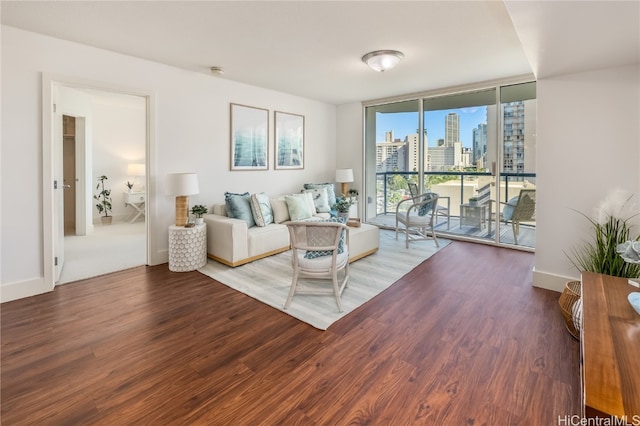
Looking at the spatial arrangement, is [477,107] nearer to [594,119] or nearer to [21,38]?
[594,119]

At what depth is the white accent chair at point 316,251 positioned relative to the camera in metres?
2.68

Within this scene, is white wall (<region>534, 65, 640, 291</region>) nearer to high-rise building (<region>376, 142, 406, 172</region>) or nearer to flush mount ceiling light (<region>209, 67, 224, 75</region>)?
high-rise building (<region>376, 142, 406, 172</region>)

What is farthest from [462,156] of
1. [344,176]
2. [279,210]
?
[279,210]

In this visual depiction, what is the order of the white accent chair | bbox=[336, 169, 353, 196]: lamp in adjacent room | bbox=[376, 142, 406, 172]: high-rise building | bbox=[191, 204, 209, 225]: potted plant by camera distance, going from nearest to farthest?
the white accent chair < bbox=[191, 204, 209, 225]: potted plant < bbox=[376, 142, 406, 172]: high-rise building < bbox=[336, 169, 353, 196]: lamp in adjacent room

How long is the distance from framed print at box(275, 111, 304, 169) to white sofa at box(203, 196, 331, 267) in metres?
1.52

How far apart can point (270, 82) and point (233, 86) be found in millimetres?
561

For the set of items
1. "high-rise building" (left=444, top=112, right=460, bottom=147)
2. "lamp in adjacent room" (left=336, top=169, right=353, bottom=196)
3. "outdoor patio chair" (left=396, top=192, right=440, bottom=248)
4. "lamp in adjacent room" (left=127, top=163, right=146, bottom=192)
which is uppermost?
"high-rise building" (left=444, top=112, right=460, bottom=147)

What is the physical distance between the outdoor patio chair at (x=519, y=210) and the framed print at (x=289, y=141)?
11.8ft

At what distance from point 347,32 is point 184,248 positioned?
2.97 meters

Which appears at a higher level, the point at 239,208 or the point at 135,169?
the point at 135,169

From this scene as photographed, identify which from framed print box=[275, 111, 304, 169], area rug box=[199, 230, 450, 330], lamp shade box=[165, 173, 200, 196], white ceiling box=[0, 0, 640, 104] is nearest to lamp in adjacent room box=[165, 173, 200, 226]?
lamp shade box=[165, 173, 200, 196]

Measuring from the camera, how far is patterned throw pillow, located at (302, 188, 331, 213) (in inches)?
216

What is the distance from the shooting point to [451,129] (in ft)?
17.6

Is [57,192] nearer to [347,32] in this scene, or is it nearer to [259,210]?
[259,210]
